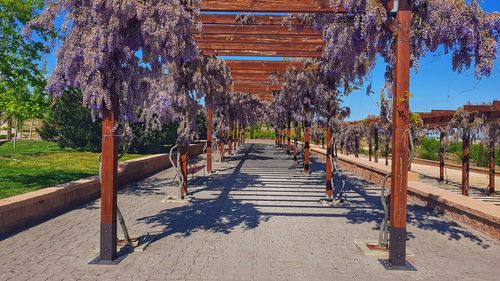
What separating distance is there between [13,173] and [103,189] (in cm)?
715

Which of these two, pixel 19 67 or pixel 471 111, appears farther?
pixel 471 111

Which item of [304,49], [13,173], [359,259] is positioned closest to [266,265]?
[359,259]

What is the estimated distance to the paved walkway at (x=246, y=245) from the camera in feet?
14.6

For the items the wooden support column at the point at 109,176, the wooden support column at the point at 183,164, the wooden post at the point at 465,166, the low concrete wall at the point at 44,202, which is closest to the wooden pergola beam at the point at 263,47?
the wooden support column at the point at 183,164

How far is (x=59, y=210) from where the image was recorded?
290 inches

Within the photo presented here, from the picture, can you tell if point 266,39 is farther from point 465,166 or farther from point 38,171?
point 38,171

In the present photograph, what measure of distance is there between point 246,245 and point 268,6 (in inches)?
139

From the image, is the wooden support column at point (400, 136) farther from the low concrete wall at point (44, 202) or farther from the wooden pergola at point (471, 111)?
the wooden pergola at point (471, 111)

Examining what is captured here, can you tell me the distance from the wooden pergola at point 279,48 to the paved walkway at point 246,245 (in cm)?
44

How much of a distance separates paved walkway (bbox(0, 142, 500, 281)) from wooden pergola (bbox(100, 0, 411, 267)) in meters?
0.44

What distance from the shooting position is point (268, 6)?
20.8ft

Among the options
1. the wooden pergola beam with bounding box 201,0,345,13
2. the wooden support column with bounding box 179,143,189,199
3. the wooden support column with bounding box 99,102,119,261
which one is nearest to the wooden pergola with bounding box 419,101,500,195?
the wooden pergola beam with bounding box 201,0,345,13

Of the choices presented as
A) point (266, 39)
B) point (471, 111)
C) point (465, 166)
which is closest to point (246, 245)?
point (266, 39)

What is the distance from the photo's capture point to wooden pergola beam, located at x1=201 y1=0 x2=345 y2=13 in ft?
20.4
